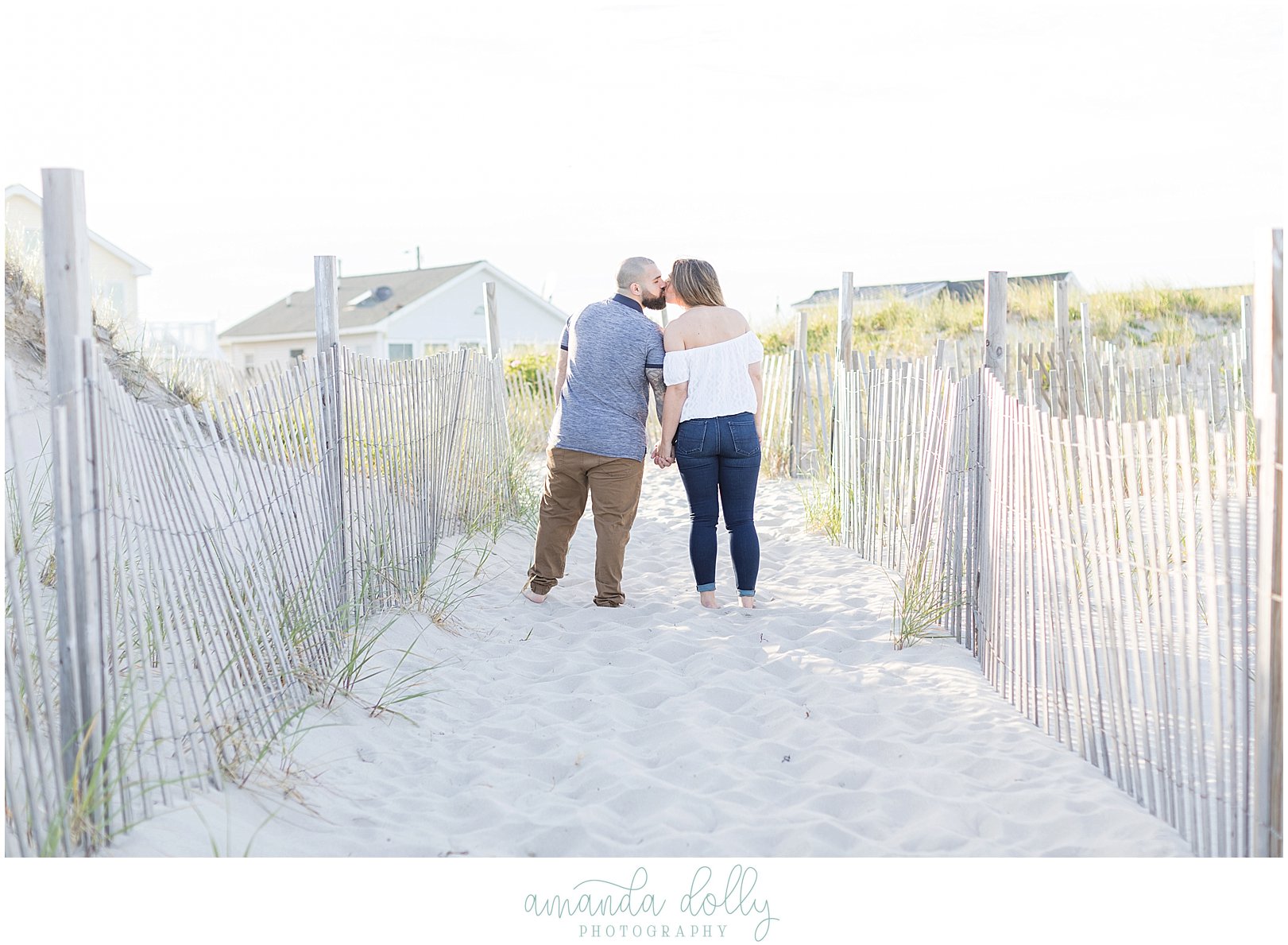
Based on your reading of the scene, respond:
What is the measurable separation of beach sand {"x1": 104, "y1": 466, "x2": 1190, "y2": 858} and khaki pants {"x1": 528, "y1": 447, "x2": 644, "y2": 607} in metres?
0.21

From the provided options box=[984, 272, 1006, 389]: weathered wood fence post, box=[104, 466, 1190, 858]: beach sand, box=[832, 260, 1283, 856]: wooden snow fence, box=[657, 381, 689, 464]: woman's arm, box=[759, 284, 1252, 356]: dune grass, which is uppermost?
box=[759, 284, 1252, 356]: dune grass

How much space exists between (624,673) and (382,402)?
170cm

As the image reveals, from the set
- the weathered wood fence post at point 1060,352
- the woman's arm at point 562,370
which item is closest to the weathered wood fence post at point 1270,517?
the woman's arm at point 562,370

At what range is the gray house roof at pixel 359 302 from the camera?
88.2 ft

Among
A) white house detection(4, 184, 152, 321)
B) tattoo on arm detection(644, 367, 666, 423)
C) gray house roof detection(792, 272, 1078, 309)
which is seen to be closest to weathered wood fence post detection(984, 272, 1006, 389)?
tattoo on arm detection(644, 367, 666, 423)

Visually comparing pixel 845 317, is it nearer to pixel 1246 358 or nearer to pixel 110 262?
pixel 1246 358

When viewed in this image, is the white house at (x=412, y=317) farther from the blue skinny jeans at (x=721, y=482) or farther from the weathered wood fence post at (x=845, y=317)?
the blue skinny jeans at (x=721, y=482)

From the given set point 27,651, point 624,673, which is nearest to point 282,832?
point 27,651

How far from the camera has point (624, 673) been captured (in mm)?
4211

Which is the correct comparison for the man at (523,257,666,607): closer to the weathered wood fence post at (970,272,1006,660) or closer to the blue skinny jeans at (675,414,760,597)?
the blue skinny jeans at (675,414,760,597)

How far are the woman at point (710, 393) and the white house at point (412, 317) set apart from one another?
20.5 metres

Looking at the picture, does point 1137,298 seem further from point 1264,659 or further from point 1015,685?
point 1264,659

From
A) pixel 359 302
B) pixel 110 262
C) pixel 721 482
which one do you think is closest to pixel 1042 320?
pixel 721 482

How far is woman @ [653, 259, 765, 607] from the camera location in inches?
183
